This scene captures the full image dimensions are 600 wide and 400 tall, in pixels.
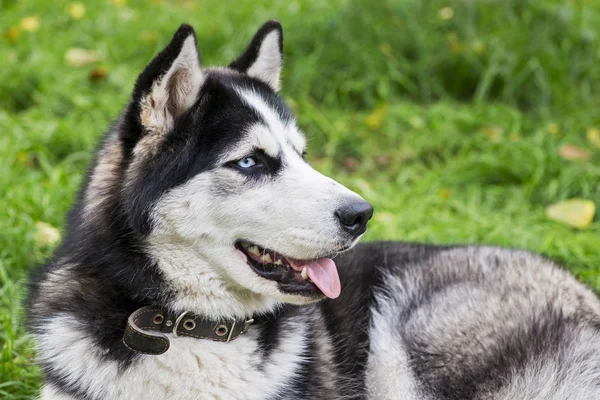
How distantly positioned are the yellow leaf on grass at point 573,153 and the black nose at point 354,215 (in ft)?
11.4

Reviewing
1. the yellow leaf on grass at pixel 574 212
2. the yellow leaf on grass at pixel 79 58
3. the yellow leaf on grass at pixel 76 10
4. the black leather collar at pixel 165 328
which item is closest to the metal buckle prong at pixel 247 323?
the black leather collar at pixel 165 328

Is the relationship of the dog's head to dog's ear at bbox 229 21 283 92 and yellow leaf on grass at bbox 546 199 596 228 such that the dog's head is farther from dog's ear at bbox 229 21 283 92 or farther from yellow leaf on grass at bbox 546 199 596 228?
yellow leaf on grass at bbox 546 199 596 228

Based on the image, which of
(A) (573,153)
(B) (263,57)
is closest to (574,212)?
(A) (573,153)

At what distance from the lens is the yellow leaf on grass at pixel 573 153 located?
552 cm

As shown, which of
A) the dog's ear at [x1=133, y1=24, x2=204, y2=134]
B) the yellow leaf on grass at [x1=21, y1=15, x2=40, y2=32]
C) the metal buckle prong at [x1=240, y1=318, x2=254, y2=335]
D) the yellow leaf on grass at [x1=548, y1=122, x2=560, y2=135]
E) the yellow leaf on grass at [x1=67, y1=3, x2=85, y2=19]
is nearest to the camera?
the dog's ear at [x1=133, y1=24, x2=204, y2=134]

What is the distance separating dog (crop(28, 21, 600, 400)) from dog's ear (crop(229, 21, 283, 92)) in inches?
7.0

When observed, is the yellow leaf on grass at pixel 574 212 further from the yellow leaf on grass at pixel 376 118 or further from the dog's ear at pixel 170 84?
the dog's ear at pixel 170 84

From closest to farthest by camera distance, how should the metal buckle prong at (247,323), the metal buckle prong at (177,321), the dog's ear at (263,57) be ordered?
the metal buckle prong at (177,321), the metal buckle prong at (247,323), the dog's ear at (263,57)

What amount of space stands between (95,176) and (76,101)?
3.47 metres

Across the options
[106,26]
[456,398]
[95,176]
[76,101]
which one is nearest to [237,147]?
[95,176]

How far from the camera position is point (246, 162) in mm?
2660

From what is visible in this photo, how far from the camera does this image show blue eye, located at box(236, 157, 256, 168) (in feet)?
8.65

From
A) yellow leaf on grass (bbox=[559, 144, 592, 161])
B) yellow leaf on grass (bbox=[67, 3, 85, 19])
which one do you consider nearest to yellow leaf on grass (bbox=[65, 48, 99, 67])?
yellow leaf on grass (bbox=[67, 3, 85, 19])

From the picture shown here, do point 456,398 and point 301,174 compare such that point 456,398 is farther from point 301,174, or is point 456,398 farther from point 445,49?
point 445,49
